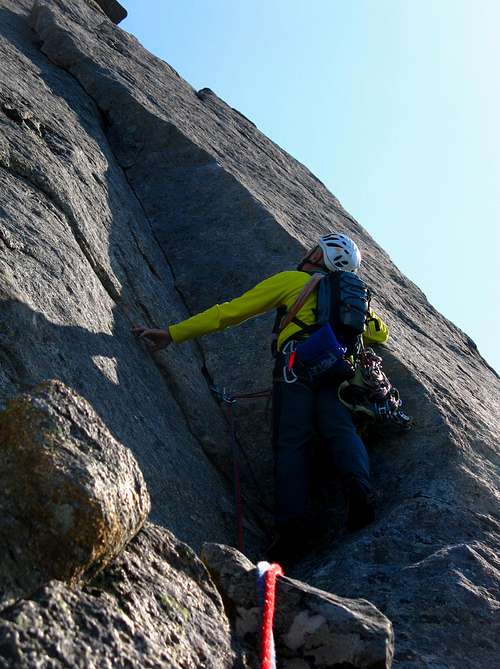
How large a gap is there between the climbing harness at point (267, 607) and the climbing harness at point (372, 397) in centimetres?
322

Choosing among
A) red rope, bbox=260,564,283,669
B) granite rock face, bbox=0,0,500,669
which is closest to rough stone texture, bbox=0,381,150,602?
red rope, bbox=260,564,283,669

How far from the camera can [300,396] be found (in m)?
6.74

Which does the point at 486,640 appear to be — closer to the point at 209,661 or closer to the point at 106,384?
the point at 209,661

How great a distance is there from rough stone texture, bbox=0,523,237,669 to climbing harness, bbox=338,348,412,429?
3.45m

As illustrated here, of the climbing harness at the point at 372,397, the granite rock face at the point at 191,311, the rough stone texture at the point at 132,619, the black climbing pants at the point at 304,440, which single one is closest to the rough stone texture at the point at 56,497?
Result: the rough stone texture at the point at 132,619

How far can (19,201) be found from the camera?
6480 mm

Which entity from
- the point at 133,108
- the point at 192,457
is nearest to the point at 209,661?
the point at 192,457

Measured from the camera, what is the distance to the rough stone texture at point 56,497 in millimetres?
2979

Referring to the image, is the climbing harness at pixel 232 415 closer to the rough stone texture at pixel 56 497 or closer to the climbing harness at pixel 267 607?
the climbing harness at pixel 267 607

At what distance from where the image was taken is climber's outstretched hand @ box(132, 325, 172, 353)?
6961 millimetres

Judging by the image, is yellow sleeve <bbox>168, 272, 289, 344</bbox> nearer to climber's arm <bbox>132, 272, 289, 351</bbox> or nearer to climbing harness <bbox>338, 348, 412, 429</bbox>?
climber's arm <bbox>132, 272, 289, 351</bbox>

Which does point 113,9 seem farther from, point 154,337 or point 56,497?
Answer: point 56,497

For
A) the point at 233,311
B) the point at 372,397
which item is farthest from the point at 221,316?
the point at 372,397

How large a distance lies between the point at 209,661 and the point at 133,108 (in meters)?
8.35
